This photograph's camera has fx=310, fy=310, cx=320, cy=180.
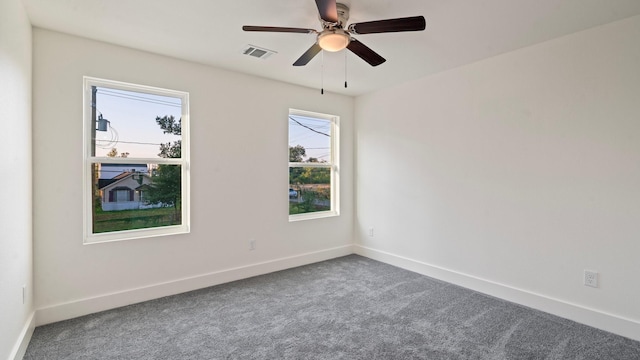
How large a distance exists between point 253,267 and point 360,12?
117 inches

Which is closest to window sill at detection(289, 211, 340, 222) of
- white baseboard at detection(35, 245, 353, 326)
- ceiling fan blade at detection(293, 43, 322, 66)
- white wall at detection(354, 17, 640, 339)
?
white baseboard at detection(35, 245, 353, 326)

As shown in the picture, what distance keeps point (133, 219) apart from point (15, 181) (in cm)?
115

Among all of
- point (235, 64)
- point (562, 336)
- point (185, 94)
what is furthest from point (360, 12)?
point (562, 336)

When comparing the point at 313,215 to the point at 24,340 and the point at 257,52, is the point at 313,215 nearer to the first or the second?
the point at 257,52

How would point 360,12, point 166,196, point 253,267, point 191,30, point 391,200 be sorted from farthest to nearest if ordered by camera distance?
point 391,200
point 253,267
point 166,196
point 191,30
point 360,12

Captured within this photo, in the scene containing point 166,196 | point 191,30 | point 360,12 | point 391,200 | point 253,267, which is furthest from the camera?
point 391,200

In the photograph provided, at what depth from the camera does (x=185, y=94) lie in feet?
11.0

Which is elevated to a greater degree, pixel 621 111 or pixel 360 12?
pixel 360 12

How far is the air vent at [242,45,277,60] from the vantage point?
299 centimetres

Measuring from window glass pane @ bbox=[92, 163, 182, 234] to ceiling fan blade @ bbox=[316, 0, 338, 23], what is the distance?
2.34 m

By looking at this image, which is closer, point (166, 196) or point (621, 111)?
point (621, 111)

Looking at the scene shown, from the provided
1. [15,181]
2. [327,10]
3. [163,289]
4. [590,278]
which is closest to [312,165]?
[163,289]

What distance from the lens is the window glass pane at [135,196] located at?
9.75 ft

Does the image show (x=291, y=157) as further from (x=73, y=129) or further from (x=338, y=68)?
(x=73, y=129)
